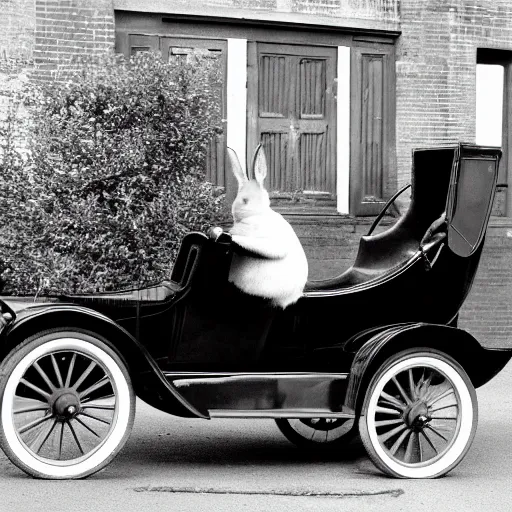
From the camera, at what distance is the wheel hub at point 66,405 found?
5.80 m

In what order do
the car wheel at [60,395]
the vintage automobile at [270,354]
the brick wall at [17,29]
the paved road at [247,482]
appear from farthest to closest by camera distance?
the brick wall at [17,29]
the vintage automobile at [270,354]
the car wheel at [60,395]
the paved road at [247,482]

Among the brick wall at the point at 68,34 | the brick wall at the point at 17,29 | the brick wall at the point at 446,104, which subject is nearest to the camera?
the brick wall at the point at 17,29

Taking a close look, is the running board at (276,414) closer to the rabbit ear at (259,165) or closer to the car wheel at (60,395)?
the car wheel at (60,395)

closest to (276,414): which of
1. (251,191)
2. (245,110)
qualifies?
(251,191)

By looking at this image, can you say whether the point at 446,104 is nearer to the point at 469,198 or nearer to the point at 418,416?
the point at 469,198

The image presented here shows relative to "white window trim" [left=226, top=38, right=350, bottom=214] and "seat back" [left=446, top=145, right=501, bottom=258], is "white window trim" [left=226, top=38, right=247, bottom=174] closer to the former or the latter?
"white window trim" [left=226, top=38, right=350, bottom=214]

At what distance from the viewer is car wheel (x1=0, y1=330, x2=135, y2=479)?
223 inches

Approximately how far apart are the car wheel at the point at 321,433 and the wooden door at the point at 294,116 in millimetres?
6968

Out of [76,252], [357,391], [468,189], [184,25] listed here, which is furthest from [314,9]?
[357,391]

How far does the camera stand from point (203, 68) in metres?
10.8

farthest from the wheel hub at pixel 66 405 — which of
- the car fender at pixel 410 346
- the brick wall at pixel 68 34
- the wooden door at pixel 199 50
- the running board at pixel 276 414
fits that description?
the wooden door at pixel 199 50

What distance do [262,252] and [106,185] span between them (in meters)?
4.43

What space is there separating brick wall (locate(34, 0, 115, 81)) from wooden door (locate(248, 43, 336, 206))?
194 cm

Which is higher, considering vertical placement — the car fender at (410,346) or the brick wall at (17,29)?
the brick wall at (17,29)
